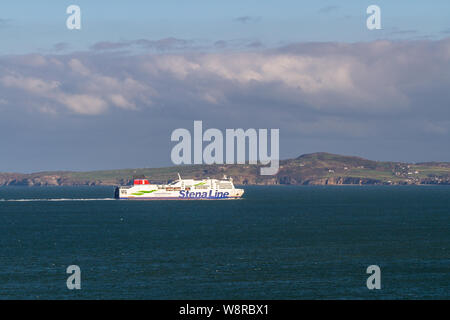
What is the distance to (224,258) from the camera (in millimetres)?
85062

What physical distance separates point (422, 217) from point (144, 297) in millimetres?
116330

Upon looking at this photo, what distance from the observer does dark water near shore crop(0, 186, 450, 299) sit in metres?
64.2

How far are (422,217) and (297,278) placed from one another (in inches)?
3976

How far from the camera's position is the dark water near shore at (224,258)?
211 ft

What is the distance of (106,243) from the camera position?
101812 millimetres
